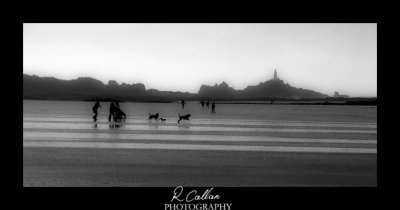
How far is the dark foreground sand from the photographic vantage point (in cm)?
895

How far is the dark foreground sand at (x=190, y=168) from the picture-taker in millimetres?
8945

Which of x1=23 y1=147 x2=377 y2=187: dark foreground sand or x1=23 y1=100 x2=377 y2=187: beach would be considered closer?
x1=23 y1=147 x2=377 y2=187: dark foreground sand

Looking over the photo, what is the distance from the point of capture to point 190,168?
34.1 feet

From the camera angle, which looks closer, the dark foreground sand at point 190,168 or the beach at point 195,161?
the dark foreground sand at point 190,168

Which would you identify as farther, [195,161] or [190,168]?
[195,161]

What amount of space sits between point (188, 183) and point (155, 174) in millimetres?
1155
